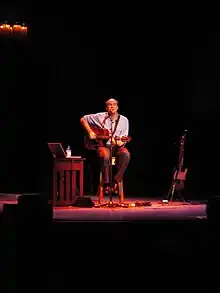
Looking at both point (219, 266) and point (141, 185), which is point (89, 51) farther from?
point (219, 266)

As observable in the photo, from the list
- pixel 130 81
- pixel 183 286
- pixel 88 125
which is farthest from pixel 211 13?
pixel 183 286

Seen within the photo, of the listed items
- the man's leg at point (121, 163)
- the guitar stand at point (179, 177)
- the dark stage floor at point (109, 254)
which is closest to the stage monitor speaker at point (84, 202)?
the man's leg at point (121, 163)

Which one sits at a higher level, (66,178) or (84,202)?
(66,178)

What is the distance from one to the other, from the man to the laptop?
38 centimetres

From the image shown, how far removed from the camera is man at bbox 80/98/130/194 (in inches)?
336

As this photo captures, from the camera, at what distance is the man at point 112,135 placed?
8539 millimetres

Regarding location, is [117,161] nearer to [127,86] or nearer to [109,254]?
[127,86]

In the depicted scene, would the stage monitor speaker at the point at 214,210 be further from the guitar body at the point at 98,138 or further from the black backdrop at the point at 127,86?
the black backdrop at the point at 127,86

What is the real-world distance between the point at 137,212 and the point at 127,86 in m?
3.25

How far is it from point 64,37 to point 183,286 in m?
6.83

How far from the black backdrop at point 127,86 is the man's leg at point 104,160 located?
1987 mm

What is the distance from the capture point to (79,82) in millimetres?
10711

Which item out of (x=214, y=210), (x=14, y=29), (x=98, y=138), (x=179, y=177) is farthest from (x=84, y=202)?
(x=214, y=210)

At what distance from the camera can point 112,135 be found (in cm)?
848
